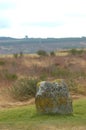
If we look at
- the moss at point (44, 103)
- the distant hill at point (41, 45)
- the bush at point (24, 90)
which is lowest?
the distant hill at point (41, 45)

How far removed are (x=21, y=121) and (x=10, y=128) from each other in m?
1.49

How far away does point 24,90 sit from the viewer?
25781 millimetres

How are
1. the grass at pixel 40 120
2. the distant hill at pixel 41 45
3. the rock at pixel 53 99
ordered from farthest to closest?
the distant hill at pixel 41 45 < the rock at pixel 53 99 < the grass at pixel 40 120

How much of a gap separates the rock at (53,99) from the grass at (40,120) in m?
0.30

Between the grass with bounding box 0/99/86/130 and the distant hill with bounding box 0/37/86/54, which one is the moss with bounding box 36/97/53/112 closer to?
the grass with bounding box 0/99/86/130

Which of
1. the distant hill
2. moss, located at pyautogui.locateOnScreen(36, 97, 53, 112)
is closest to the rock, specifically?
moss, located at pyautogui.locateOnScreen(36, 97, 53, 112)

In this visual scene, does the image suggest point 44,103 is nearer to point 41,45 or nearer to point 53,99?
point 53,99

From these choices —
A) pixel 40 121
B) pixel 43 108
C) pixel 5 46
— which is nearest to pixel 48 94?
pixel 43 108

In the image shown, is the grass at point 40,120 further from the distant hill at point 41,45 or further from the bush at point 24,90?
the distant hill at point 41,45

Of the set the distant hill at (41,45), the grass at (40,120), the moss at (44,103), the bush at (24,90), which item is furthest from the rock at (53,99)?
the distant hill at (41,45)

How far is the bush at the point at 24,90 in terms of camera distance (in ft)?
83.6

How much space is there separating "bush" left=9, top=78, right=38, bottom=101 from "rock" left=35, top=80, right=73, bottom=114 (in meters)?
8.70

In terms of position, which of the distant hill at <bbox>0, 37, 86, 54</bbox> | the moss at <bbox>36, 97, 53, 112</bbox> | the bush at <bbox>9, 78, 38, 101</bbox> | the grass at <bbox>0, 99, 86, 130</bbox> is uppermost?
the moss at <bbox>36, 97, 53, 112</bbox>

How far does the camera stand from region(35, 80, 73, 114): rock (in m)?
16.4
